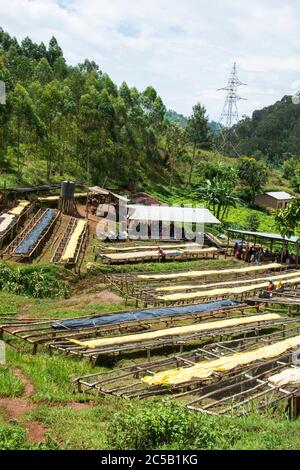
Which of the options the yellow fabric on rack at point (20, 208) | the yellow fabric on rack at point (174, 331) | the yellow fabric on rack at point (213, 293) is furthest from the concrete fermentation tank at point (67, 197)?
the yellow fabric on rack at point (174, 331)

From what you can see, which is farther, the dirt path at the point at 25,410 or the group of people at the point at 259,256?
the group of people at the point at 259,256

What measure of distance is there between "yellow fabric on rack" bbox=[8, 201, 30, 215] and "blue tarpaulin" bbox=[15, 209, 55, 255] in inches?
59.7

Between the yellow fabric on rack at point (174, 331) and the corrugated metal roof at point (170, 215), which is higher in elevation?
the corrugated metal roof at point (170, 215)

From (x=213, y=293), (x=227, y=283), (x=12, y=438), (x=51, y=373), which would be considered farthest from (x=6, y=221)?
(x=12, y=438)

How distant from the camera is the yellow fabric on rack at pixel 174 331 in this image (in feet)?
51.3

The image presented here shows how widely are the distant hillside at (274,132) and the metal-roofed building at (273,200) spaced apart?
43673 mm

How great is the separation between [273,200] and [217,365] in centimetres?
5497

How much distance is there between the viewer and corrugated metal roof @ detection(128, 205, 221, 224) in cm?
3978

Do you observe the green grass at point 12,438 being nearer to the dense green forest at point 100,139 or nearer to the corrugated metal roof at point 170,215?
the corrugated metal roof at point 170,215

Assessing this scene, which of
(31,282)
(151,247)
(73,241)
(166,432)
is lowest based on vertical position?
(166,432)

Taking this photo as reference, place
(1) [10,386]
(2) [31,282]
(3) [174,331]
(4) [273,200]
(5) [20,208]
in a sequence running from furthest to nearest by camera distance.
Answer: (4) [273,200]
(5) [20,208]
(2) [31,282]
(3) [174,331]
(1) [10,386]

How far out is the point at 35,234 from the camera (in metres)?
30.2

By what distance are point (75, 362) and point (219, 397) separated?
14.6 ft

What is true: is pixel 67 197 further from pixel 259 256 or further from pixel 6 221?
pixel 259 256
